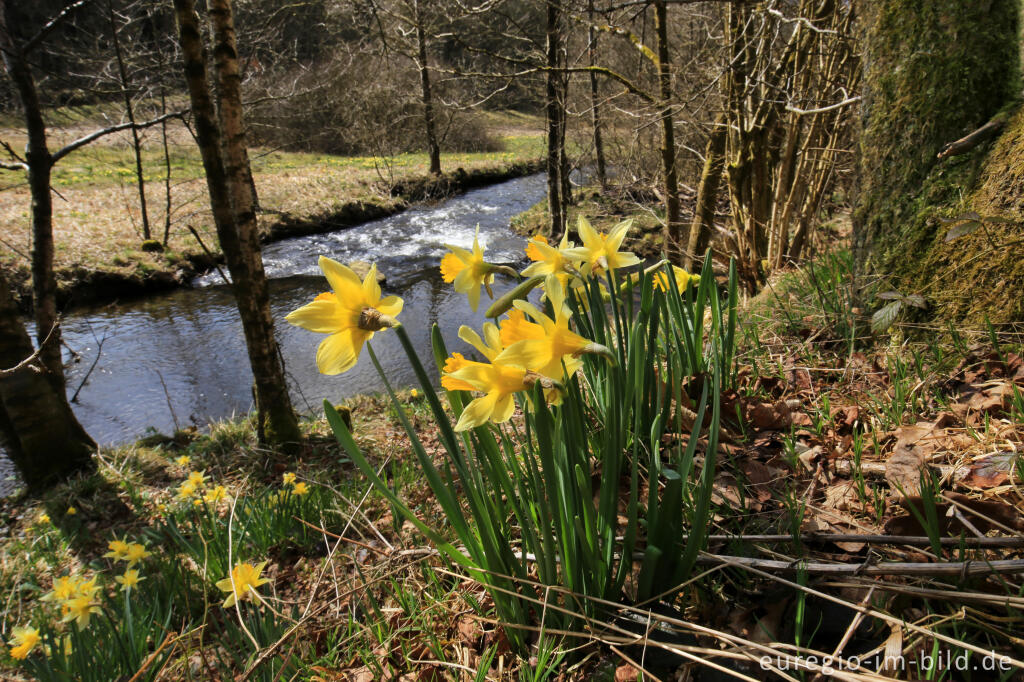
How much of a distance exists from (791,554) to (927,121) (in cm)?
154

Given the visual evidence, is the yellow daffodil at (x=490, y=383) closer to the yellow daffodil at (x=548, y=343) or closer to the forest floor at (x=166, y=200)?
the yellow daffodil at (x=548, y=343)

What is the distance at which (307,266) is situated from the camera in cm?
1116

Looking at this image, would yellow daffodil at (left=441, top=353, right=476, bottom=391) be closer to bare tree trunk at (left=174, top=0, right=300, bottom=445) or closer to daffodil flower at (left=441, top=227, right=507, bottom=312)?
daffodil flower at (left=441, top=227, right=507, bottom=312)

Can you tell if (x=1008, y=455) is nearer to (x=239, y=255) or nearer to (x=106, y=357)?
(x=239, y=255)

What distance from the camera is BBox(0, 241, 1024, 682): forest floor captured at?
887 millimetres

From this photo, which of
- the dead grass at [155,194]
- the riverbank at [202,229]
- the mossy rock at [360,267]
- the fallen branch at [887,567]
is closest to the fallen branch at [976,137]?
the fallen branch at [887,567]

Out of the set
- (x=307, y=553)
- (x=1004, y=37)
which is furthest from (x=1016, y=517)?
(x=307, y=553)

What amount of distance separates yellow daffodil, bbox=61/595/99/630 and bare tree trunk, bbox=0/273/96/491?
9.14 feet

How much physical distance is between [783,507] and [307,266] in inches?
441

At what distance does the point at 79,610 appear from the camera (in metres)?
1.69

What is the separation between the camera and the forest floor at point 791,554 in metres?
0.89

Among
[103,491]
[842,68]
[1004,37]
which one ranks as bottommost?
[103,491]

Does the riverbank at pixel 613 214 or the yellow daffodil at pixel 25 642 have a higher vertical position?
the riverbank at pixel 613 214

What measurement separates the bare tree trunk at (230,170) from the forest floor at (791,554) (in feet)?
5.42
